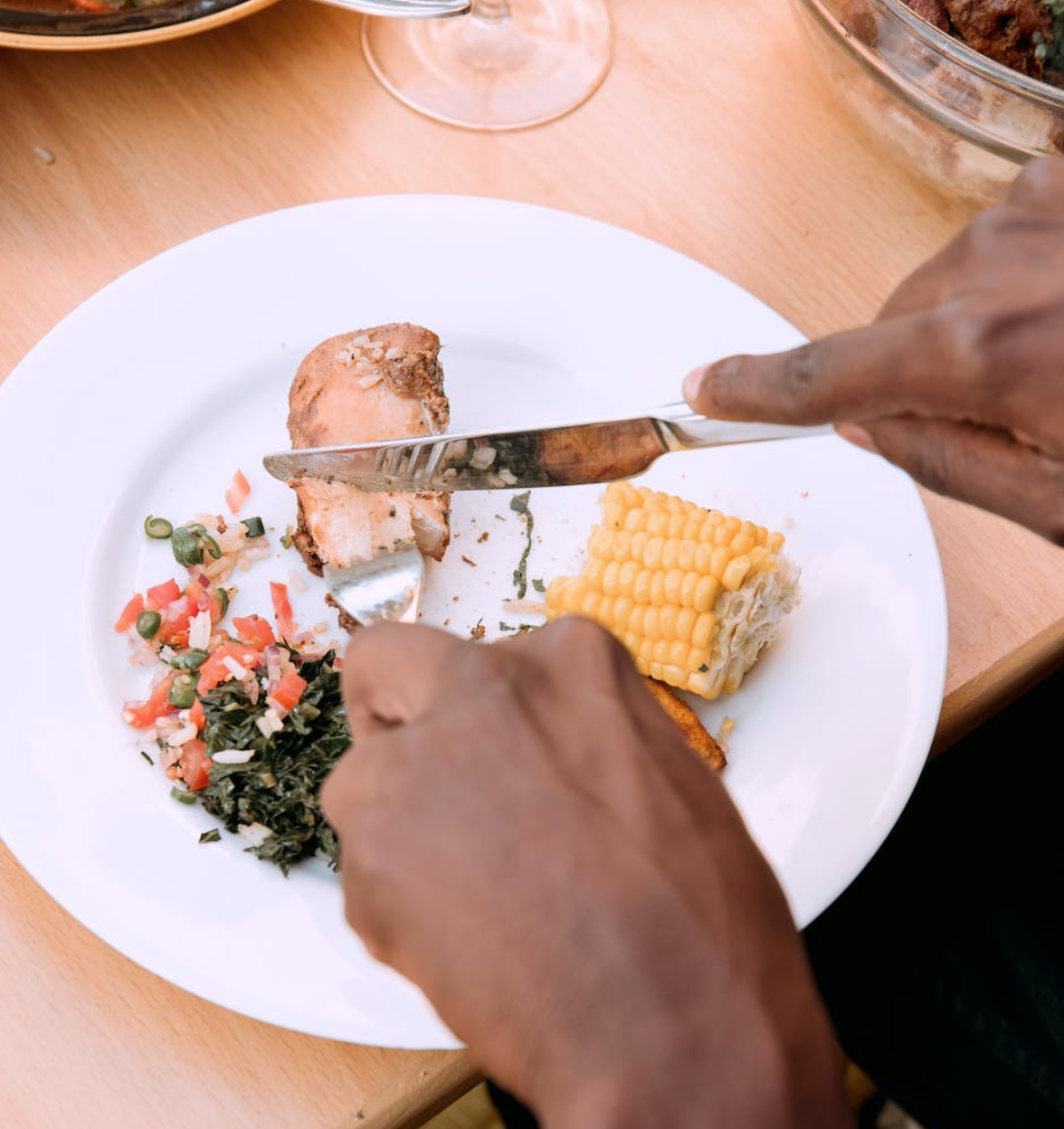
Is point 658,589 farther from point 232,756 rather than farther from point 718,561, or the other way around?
point 232,756

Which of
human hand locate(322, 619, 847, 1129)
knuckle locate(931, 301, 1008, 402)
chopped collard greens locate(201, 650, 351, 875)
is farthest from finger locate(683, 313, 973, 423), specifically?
chopped collard greens locate(201, 650, 351, 875)

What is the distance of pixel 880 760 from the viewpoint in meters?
1.41

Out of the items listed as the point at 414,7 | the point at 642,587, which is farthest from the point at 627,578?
the point at 414,7

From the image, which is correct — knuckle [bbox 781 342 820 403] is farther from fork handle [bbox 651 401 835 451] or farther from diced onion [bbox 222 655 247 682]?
diced onion [bbox 222 655 247 682]

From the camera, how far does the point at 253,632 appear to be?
153cm

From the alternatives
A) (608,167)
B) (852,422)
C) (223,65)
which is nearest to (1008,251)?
(852,422)

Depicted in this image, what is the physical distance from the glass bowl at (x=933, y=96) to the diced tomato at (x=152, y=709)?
1.30 metres

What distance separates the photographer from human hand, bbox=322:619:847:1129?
71 centimetres

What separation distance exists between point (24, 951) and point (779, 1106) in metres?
0.99

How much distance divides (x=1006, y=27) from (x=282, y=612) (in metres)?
1.30

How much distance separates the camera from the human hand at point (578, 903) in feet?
2.32

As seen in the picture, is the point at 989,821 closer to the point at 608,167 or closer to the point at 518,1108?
the point at 518,1108

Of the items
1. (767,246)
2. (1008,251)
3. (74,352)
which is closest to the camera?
(1008,251)

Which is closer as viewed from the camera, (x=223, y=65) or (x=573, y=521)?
(x=573, y=521)
